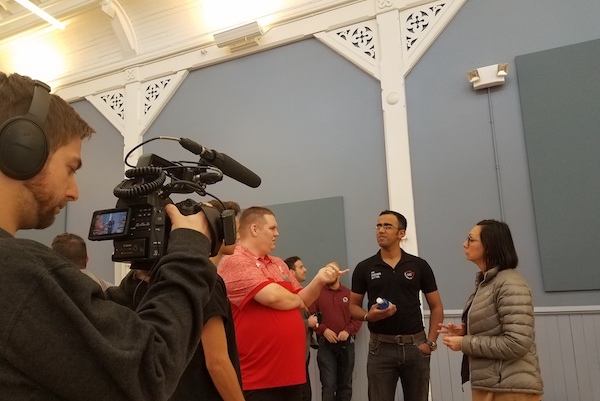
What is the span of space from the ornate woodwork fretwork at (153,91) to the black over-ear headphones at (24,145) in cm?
483

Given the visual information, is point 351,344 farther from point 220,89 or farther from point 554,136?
point 220,89

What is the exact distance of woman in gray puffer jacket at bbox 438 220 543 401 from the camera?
6.87 feet

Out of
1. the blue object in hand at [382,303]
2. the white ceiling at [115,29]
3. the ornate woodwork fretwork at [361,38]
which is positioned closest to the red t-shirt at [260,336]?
the blue object in hand at [382,303]

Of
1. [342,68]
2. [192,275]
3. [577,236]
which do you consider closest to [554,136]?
[577,236]

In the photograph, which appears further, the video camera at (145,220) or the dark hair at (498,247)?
the dark hair at (498,247)

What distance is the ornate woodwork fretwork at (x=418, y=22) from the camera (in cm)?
410

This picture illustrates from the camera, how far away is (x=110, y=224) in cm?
93

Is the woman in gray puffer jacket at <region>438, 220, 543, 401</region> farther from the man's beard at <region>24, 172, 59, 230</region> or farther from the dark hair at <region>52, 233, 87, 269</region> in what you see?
the dark hair at <region>52, 233, 87, 269</region>

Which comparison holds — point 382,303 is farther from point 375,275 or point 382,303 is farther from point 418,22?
point 418,22

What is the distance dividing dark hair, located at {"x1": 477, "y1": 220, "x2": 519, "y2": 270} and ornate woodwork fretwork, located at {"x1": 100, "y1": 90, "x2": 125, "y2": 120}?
4.45 m

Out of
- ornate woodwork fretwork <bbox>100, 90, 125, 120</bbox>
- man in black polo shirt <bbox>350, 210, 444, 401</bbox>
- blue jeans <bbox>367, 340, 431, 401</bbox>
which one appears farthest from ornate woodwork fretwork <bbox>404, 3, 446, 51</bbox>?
ornate woodwork fretwork <bbox>100, 90, 125, 120</bbox>

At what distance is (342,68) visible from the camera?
14.6 ft

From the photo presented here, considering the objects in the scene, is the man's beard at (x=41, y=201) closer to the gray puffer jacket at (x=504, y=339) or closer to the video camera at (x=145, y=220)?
the video camera at (x=145, y=220)

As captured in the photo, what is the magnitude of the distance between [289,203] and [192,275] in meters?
3.66
